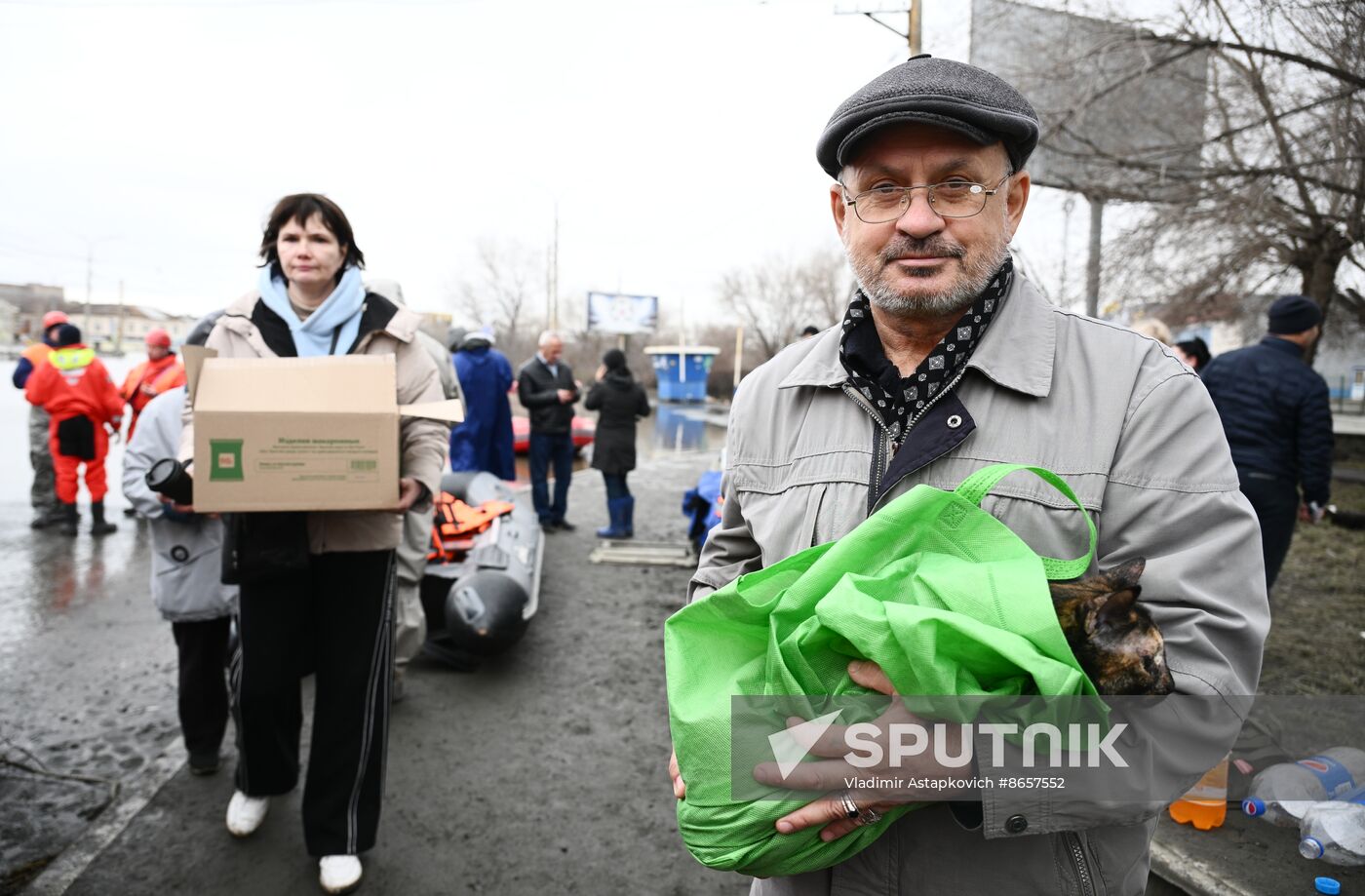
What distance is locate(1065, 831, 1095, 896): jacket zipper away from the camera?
1.35m

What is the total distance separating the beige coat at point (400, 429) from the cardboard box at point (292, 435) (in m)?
0.18

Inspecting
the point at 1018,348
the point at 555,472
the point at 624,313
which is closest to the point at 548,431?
the point at 555,472

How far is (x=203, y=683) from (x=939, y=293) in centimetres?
367

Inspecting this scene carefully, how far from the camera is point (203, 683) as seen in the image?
371cm

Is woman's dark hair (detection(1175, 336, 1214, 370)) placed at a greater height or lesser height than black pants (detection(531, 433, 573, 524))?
greater

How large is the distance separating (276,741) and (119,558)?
18.4 ft

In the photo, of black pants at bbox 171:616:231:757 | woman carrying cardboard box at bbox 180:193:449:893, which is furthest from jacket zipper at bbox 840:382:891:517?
black pants at bbox 171:616:231:757

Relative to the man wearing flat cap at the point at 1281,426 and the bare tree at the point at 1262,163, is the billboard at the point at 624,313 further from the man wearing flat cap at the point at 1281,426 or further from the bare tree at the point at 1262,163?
the man wearing flat cap at the point at 1281,426

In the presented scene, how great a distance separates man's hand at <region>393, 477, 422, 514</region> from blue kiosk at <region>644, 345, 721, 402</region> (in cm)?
3537

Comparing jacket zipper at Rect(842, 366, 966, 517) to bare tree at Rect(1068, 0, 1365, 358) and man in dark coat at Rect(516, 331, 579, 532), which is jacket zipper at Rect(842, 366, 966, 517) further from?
man in dark coat at Rect(516, 331, 579, 532)

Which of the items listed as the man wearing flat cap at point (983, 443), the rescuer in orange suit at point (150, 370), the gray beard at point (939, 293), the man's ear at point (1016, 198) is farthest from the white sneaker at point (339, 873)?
the rescuer in orange suit at point (150, 370)

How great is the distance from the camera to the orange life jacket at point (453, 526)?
5.41 metres

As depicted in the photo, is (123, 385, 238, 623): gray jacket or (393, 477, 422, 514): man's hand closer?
(393, 477, 422, 514): man's hand

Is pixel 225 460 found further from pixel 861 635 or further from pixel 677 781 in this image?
pixel 861 635
